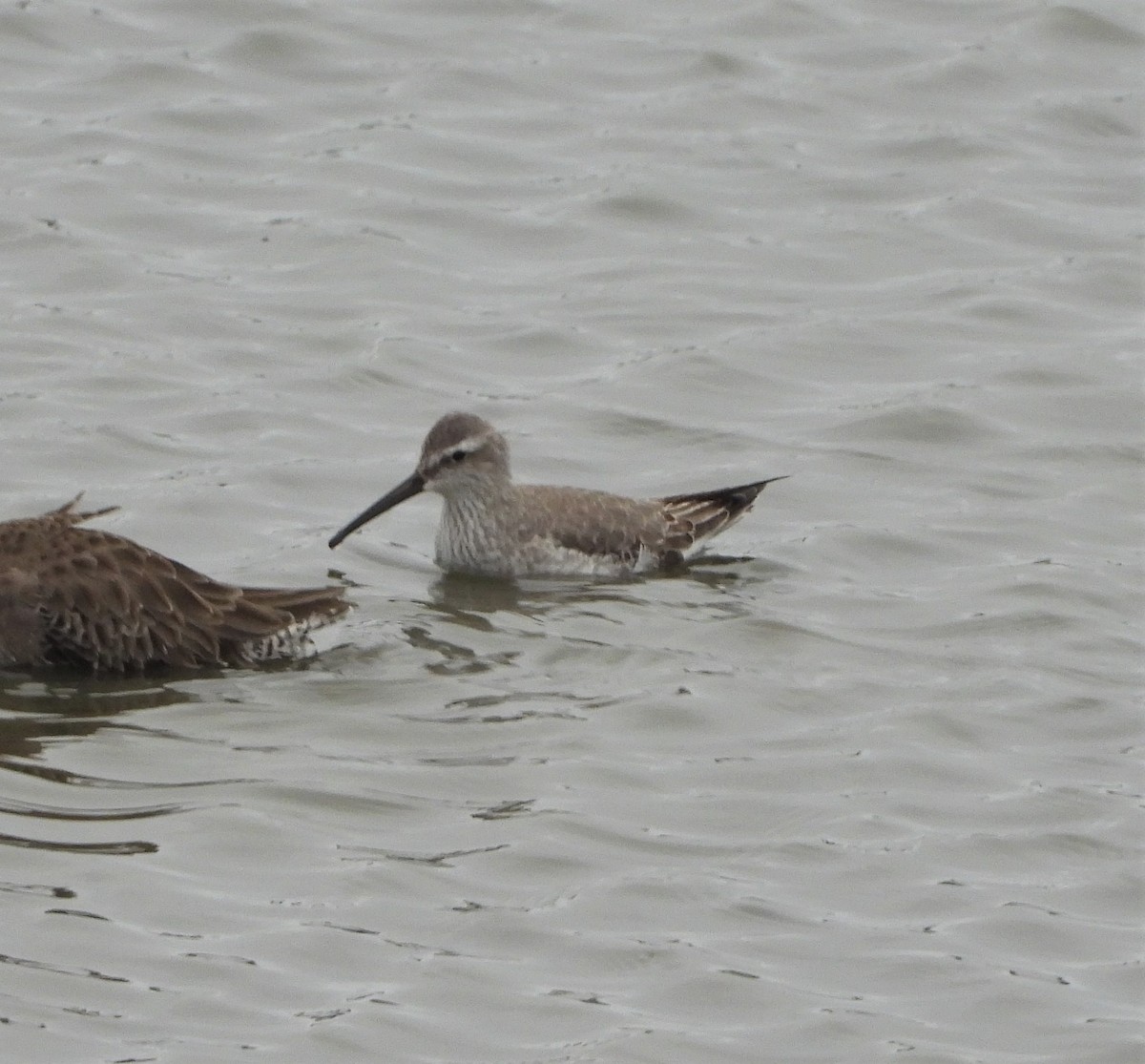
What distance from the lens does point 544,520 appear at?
44.8 feet

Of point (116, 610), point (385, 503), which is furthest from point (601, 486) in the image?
point (116, 610)

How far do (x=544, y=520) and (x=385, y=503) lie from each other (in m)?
0.81

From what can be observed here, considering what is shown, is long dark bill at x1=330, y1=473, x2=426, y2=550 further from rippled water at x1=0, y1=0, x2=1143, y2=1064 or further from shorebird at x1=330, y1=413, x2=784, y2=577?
rippled water at x1=0, y1=0, x2=1143, y2=1064

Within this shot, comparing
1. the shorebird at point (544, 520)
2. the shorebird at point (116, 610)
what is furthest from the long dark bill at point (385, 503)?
the shorebird at point (116, 610)

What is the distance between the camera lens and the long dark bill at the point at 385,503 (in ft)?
43.3

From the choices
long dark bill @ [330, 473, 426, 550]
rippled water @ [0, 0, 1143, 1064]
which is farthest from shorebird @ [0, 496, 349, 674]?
long dark bill @ [330, 473, 426, 550]

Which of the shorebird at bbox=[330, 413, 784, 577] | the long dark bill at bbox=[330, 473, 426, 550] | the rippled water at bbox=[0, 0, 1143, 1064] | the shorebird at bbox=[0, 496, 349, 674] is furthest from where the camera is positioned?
the shorebird at bbox=[330, 413, 784, 577]

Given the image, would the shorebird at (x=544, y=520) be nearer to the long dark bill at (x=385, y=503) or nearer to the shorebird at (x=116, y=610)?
the long dark bill at (x=385, y=503)

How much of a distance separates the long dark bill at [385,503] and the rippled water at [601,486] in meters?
0.17

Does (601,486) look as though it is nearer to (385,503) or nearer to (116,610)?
(385,503)

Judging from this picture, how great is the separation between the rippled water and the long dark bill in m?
0.17

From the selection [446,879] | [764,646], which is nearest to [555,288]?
[764,646]

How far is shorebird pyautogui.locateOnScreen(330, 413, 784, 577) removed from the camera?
1357cm

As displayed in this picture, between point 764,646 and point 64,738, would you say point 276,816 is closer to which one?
point 64,738
